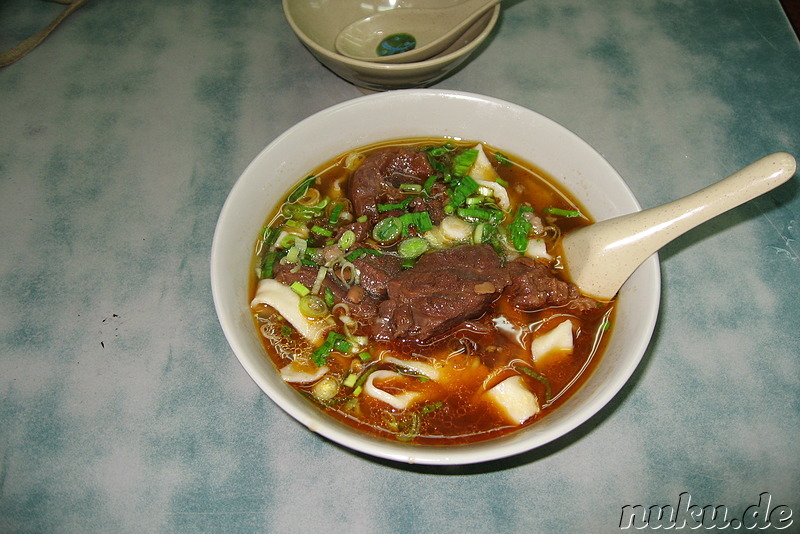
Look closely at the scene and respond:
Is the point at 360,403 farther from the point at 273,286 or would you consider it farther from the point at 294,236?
the point at 294,236

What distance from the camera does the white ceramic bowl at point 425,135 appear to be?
5.09 ft

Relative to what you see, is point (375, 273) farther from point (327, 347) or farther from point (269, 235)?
point (269, 235)

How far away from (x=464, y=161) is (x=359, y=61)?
70 centimetres

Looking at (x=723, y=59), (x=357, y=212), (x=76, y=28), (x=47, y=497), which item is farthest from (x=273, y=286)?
(x=723, y=59)

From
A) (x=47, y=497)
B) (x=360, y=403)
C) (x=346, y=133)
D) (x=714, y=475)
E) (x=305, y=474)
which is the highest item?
(x=346, y=133)

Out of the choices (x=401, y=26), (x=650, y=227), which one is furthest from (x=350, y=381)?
(x=401, y=26)

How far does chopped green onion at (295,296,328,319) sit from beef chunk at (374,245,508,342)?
0.22m

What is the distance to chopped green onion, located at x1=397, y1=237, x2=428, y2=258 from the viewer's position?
2.15m

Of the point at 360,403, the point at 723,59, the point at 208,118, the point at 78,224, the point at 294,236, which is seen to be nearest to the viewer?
the point at 360,403

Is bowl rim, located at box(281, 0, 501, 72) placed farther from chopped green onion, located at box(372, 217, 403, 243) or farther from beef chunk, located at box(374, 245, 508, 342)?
beef chunk, located at box(374, 245, 508, 342)

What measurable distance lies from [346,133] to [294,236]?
0.51 meters

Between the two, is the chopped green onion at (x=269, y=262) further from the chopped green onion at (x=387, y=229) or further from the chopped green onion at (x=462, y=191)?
the chopped green onion at (x=462, y=191)

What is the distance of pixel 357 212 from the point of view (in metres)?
2.25

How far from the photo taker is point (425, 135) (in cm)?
238
